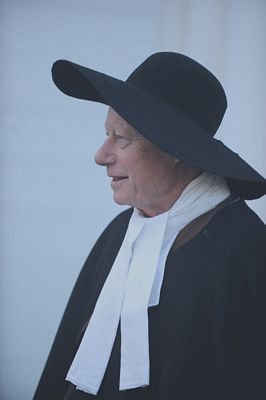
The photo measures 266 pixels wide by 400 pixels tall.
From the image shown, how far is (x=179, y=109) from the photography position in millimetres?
1569

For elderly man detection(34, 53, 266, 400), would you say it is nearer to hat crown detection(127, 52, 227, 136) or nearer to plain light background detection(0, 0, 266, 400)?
hat crown detection(127, 52, 227, 136)

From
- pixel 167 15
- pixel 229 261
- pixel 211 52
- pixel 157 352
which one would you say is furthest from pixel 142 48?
pixel 157 352

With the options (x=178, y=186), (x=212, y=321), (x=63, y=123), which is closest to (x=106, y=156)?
(x=178, y=186)

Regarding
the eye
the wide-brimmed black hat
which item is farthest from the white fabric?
the eye

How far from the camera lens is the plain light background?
2.48 m

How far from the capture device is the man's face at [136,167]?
5.38ft

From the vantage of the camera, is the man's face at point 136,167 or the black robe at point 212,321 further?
the man's face at point 136,167

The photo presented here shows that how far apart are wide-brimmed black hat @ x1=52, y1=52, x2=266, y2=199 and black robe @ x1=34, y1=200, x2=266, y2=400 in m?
0.19

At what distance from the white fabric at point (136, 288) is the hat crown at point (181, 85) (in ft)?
0.76

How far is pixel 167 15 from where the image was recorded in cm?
257

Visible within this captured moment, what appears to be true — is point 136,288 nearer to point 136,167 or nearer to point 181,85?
point 136,167

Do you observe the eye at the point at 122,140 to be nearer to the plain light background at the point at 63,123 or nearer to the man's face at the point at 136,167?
the man's face at the point at 136,167

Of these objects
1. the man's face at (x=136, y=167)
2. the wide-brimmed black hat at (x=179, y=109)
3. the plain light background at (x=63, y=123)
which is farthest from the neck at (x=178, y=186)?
the plain light background at (x=63, y=123)

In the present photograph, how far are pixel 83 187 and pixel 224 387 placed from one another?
5.02ft
